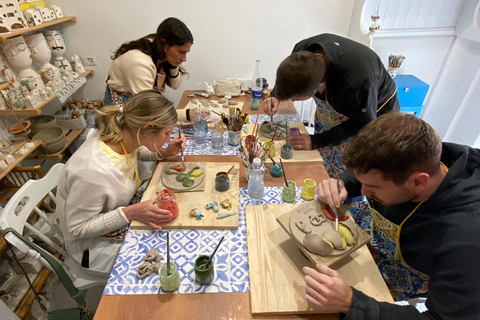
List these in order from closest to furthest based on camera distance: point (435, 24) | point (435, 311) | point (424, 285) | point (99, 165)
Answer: point (435, 311), point (424, 285), point (99, 165), point (435, 24)

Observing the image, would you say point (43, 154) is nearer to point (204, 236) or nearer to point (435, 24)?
point (204, 236)

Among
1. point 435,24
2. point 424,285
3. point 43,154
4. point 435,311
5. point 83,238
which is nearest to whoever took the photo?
point 435,311

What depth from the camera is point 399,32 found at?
2.87 meters

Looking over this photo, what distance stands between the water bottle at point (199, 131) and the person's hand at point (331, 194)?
0.95m

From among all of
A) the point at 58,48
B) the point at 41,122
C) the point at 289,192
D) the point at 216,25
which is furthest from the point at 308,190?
the point at 58,48

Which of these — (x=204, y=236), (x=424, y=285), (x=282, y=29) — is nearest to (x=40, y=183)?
(x=204, y=236)

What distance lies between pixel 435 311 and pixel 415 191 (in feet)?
1.25

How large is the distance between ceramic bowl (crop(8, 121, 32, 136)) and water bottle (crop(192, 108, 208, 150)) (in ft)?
4.97

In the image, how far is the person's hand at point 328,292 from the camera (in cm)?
89

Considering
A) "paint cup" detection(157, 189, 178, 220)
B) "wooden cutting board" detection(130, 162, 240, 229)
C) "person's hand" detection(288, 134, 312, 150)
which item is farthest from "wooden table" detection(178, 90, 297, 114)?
"paint cup" detection(157, 189, 178, 220)

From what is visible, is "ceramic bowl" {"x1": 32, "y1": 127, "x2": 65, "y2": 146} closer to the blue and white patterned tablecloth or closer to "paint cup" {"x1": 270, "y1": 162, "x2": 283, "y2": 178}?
the blue and white patterned tablecloth

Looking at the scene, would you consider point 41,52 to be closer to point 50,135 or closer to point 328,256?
point 50,135

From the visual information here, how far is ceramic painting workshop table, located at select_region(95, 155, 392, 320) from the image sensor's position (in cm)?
94

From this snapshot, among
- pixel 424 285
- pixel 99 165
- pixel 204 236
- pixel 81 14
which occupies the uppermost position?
pixel 81 14
